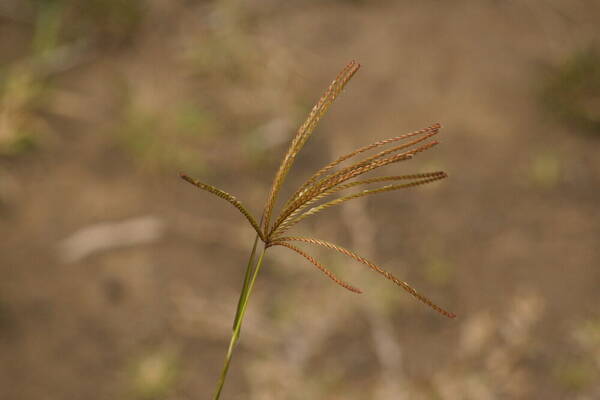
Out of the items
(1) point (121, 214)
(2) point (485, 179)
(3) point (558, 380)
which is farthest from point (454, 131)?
(1) point (121, 214)

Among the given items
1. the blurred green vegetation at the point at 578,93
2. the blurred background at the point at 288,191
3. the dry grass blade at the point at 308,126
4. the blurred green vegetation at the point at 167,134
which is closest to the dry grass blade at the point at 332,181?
the dry grass blade at the point at 308,126

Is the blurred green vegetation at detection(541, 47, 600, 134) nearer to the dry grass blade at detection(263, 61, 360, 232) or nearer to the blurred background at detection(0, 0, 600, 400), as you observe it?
the blurred background at detection(0, 0, 600, 400)

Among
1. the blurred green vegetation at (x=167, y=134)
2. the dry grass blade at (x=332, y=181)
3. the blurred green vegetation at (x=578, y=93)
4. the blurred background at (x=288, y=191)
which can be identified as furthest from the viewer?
the blurred green vegetation at (x=578, y=93)

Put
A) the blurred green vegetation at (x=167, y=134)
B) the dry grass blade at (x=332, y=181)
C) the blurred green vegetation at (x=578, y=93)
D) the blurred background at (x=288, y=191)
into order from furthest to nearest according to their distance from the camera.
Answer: the blurred green vegetation at (x=578, y=93)
the blurred green vegetation at (x=167, y=134)
the blurred background at (x=288, y=191)
the dry grass blade at (x=332, y=181)

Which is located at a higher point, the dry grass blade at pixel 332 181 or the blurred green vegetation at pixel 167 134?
the blurred green vegetation at pixel 167 134

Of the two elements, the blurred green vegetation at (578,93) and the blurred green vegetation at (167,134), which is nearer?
the blurred green vegetation at (167,134)

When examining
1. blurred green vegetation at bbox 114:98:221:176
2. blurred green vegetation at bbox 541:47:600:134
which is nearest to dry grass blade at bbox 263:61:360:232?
blurred green vegetation at bbox 114:98:221:176

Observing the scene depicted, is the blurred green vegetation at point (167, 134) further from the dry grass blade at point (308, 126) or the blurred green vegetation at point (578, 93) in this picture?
the dry grass blade at point (308, 126)

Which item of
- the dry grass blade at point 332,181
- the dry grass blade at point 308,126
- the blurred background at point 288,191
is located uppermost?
the blurred background at point 288,191

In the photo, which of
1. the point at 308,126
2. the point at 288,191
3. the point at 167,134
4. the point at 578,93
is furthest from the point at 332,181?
the point at 578,93
